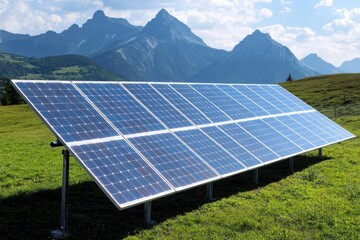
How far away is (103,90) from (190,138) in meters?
3.89

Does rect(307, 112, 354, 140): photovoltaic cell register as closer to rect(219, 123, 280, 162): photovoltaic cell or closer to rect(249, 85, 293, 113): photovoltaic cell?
rect(249, 85, 293, 113): photovoltaic cell

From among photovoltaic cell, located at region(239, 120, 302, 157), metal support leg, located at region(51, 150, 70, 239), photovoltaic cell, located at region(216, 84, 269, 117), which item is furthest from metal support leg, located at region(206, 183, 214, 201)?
photovoltaic cell, located at region(216, 84, 269, 117)

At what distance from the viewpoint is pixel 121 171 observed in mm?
12250

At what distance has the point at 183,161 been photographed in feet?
47.7

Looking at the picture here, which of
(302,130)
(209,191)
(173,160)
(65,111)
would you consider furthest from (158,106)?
(302,130)

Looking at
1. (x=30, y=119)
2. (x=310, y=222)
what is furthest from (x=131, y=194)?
(x=30, y=119)

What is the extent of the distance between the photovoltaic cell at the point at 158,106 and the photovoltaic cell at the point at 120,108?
521 mm

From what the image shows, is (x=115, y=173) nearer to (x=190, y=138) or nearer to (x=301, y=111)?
(x=190, y=138)

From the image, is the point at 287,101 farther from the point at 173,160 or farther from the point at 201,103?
the point at 173,160

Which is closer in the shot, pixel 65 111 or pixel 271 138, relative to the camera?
pixel 65 111

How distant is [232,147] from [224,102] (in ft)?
17.1

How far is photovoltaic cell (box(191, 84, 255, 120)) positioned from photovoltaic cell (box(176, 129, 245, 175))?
13.8 feet

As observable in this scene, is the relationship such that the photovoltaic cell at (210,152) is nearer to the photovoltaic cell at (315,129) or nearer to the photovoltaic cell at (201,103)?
the photovoltaic cell at (201,103)

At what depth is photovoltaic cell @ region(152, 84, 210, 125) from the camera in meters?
18.3
